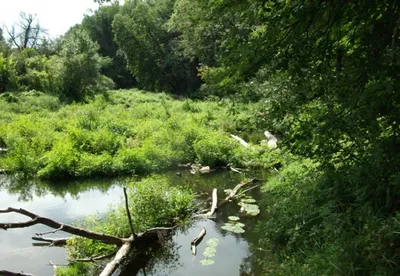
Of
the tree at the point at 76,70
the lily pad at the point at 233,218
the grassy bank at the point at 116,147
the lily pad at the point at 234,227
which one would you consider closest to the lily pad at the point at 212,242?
the lily pad at the point at 234,227

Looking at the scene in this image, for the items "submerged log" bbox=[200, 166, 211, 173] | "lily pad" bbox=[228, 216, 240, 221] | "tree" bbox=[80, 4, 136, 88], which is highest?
"tree" bbox=[80, 4, 136, 88]

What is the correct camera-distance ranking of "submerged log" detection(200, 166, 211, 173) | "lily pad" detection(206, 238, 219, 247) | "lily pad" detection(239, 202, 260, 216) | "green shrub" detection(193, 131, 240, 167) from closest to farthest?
"lily pad" detection(206, 238, 219, 247) < "lily pad" detection(239, 202, 260, 216) < "submerged log" detection(200, 166, 211, 173) < "green shrub" detection(193, 131, 240, 167)

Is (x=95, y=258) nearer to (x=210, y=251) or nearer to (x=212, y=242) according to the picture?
(x=210, y=251)

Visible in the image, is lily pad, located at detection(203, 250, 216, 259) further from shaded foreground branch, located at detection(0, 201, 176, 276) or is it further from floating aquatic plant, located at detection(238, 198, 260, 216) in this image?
floating aquatic plant, located at detection(238, 198, 260, 216)

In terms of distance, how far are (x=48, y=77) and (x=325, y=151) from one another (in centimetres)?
3252

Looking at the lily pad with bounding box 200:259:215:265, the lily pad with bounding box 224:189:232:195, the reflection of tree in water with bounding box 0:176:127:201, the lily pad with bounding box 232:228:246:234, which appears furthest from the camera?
the reflection of tree in water with bounding box 0:176:127:201

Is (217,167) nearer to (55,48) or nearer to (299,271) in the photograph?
(299,271)

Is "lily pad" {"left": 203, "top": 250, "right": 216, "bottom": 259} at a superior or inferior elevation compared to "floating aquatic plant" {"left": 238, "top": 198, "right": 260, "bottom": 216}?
inferior

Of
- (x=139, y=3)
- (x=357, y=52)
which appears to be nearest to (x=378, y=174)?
(x=357, y=52)

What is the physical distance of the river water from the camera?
7.20 metres

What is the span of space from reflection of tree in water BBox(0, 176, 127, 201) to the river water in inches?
1.3

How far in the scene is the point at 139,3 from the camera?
3728 centimetres

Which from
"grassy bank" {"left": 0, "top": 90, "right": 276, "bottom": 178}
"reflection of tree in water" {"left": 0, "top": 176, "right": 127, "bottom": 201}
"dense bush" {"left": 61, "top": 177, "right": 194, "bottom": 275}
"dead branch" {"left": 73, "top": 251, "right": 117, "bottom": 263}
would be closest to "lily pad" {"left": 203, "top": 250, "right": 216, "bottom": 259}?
"dense bush" {"left": 61, "top": 177, "right": 194, "bottom": 275}

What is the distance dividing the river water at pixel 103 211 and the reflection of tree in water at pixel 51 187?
0.03 meters
